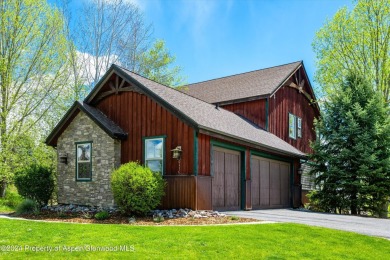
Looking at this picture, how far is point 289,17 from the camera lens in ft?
51.7

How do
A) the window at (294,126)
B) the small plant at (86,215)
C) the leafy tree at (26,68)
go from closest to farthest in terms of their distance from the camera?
the small plant at (86,215) < the leafy tree at (26,68) < the window at (294,126)

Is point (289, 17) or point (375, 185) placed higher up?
point (289, 17)

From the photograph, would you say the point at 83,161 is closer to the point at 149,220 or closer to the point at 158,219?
the point at 149,220

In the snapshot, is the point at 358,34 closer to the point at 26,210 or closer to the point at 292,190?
the point at 292,190

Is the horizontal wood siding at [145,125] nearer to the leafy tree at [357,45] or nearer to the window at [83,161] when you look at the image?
the window at [83,161]

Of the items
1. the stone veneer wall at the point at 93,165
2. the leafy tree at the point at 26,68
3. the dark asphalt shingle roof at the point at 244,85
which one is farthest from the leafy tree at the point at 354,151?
the leafy tree at the point at 26,68

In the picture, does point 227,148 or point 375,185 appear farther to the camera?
point 375,185

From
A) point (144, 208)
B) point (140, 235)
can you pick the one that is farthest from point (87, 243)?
point (144, 208)

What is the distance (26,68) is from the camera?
21609 mm

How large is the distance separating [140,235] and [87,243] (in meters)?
1.25

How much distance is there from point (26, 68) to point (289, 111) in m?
14.6

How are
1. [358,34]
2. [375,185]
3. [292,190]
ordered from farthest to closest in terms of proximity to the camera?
[358,34] < [292,190] < [375,185]

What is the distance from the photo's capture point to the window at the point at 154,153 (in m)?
13.8

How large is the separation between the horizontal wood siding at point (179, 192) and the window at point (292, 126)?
11.0m
